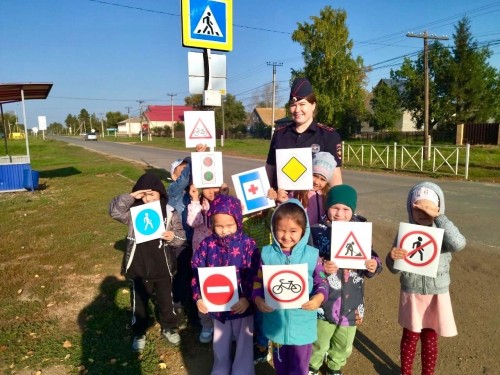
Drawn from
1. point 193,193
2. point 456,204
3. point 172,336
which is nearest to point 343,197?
point 193,193

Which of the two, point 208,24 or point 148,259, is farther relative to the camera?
point 208,24

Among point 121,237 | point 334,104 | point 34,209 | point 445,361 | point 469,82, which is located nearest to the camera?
point 445,361

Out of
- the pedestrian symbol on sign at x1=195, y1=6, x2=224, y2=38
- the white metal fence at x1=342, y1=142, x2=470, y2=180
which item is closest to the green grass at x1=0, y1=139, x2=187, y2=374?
the pedestrian symbol on sign at x1=195, y1=6, x2=224, y2=38

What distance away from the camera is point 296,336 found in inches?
96.4

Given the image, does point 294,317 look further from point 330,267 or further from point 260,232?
point 260,232

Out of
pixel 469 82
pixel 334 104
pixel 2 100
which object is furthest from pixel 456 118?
pixel 2 100

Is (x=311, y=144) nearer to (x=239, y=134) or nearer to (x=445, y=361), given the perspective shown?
(x=445, y=361)

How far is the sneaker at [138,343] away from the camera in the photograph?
333cm

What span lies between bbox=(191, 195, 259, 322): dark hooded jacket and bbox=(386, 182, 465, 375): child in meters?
0.98

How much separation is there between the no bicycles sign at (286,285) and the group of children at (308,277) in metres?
0.08

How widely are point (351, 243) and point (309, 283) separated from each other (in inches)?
15.2

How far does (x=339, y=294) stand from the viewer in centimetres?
270

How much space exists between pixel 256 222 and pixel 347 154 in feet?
60.9

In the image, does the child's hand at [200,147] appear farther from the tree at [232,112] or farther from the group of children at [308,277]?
the tree at [232,112]
